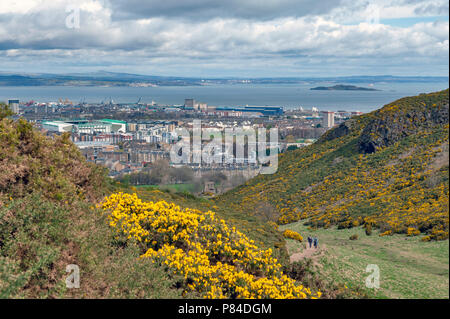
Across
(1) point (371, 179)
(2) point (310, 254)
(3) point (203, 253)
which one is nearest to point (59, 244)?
(3) point (203, 253)

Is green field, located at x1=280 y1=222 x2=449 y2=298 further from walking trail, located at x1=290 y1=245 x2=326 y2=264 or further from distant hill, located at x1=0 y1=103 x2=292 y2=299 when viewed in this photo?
distant hill, located at x1=0 y1=103 x2=292 y2=299

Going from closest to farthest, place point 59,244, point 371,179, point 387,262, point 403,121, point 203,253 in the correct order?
point 59,244
point 203,253
point 387,262
point 371,179
point 403,121

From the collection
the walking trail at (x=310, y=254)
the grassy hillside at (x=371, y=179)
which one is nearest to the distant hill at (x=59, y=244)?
the walking trail at (x=310, y=254)

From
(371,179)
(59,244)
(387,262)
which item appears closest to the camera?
(59,244)

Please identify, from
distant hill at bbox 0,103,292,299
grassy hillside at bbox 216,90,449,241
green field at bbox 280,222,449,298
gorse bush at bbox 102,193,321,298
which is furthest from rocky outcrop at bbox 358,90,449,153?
gorse bush at bbox 102,193,321,298

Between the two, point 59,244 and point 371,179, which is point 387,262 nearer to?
point 59,244

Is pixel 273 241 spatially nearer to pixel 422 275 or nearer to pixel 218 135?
pixel 422 275
